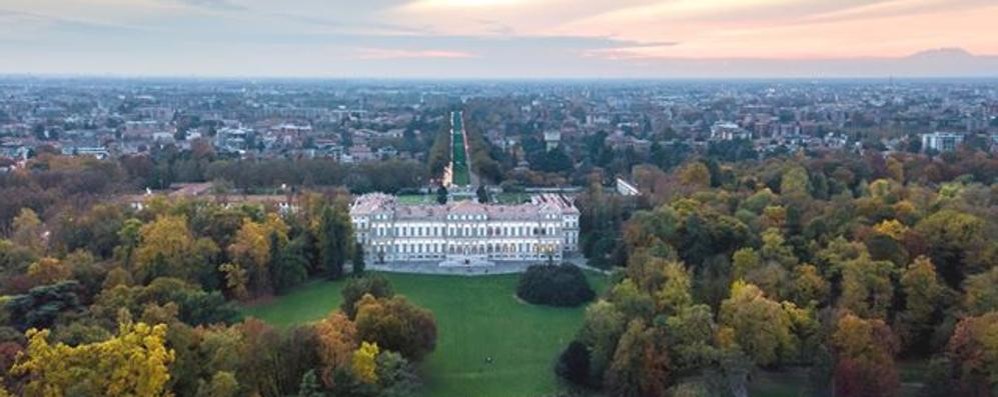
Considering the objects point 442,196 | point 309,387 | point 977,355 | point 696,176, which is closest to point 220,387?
point 309,387

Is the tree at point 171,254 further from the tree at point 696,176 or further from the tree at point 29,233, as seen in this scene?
the tree at point 696,176

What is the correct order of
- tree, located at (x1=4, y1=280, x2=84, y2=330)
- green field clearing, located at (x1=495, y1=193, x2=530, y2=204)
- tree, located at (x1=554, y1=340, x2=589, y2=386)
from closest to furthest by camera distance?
1. tree, located at (x1=4, y1=280, x2=84, y2=330)
2. tree, located at (x1=554, y1=340, x2=589, y2=386)
3. green field clearing, located at (x1=495, y1=193, x2=530, y2=204)

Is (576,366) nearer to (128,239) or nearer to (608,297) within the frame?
(608,297)

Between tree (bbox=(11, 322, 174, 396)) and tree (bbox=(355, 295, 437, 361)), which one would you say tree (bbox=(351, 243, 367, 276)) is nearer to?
tree (bbox=(355, 295, 437, 361))

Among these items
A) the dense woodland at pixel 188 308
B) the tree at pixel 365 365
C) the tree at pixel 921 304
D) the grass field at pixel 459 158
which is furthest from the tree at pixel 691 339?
the grass field at pixel 459 158

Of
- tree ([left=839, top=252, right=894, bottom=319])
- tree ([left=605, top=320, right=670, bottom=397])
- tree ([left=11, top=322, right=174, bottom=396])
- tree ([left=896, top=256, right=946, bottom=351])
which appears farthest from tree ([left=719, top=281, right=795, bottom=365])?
tree ([left=11, top=322, right=174, bottom=396])

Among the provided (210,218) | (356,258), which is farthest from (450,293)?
(210,218)

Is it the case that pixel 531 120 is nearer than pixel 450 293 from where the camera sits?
No

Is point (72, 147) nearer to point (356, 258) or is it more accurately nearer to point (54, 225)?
point (54, 225)
